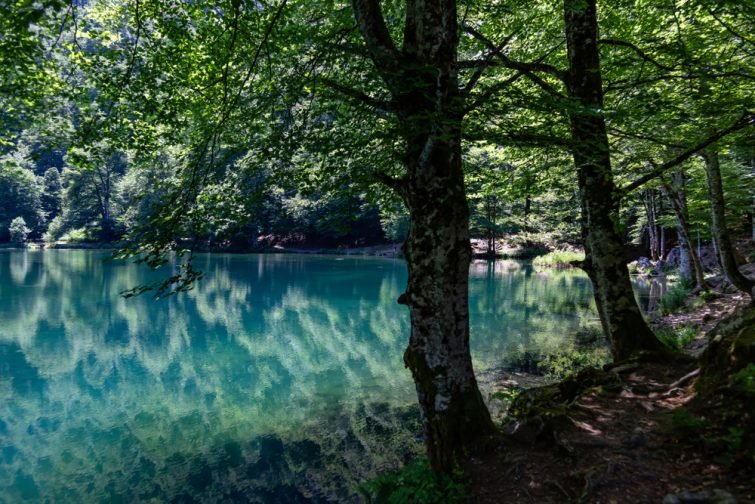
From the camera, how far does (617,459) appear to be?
4.16 meters

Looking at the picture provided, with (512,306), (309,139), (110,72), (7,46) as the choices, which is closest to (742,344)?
(309,139)

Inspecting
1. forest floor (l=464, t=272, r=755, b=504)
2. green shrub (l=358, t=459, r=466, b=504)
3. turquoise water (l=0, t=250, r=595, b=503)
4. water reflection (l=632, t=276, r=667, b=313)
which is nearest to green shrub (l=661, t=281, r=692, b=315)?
water reflection (l=632, t=276, r=667, b=313)

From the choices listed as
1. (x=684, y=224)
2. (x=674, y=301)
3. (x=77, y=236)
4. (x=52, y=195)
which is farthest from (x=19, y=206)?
(x=684, y=224)

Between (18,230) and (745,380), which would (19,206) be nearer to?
(18,230)

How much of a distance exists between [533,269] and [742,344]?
3916cm

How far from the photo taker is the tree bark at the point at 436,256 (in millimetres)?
4527

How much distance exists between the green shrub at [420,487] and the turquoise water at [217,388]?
1528 millimetres

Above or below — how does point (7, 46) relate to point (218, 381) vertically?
above

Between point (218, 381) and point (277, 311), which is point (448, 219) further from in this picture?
point (277, 311)

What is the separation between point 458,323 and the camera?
187 inches

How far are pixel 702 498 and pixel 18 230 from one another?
304 feet

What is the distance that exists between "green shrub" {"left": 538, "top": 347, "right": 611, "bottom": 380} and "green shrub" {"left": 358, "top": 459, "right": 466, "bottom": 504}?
6.34 m

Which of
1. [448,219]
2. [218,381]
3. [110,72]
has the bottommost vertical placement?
[218,381]

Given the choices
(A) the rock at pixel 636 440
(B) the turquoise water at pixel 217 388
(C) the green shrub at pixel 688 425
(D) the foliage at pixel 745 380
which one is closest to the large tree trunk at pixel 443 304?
(A) the rock at pixel 636 440
